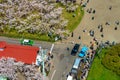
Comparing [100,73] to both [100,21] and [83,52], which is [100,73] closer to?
[83,52]

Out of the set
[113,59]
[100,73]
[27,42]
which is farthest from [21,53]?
[113,59]

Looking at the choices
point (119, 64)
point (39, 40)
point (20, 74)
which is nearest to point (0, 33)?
point (39, 40)

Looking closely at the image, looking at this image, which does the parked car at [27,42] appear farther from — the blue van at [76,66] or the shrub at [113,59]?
the shrub at [113,59]

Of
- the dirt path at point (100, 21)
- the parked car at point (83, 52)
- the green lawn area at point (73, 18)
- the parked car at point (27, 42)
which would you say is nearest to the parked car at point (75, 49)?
the parked car at point (83, 52)

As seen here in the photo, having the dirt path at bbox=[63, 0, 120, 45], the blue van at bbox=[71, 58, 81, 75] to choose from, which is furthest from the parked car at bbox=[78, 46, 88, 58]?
the dirt path at bbox=[63, 0, 120, 45]

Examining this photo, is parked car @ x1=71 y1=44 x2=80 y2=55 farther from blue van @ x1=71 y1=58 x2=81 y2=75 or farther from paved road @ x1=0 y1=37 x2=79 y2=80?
blue van @ x1=71 y1=58 x2=81 y2=75

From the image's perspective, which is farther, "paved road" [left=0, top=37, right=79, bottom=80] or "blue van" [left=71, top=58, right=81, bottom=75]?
"paved road" [left=0, top=37, right=79, bottom=80]

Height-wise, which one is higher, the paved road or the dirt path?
the dirt path
